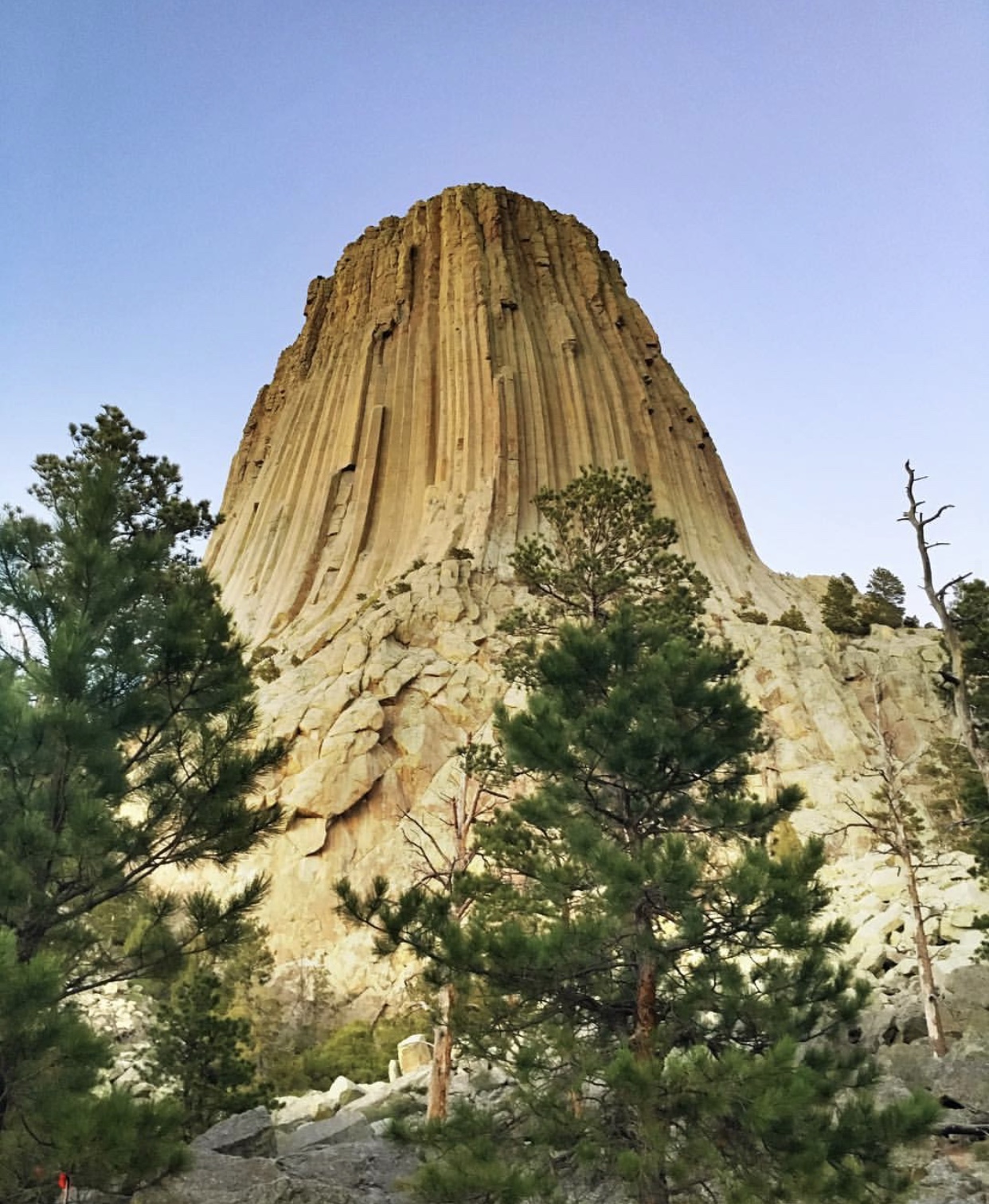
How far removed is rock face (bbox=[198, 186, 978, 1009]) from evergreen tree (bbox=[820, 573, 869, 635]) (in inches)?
43.8

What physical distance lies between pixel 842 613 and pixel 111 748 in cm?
3550

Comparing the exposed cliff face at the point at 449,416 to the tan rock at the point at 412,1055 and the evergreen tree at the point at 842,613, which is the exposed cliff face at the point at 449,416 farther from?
the tan rock at the point at 412,1055

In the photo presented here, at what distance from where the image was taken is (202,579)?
31.3ft

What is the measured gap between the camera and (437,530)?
1645 inches

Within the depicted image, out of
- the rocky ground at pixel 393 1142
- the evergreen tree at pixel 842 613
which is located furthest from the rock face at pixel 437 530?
the rocky ground at pixel 393 1142

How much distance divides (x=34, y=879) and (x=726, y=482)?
171 ft

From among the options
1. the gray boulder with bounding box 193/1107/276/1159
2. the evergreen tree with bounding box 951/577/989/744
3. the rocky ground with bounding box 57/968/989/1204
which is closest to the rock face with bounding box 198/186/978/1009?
the evergreen tree with bounding box 951/577/989/744

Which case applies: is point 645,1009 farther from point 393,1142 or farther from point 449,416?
point 449,416

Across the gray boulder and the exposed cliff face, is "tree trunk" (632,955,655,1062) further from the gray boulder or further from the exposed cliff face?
the exposed cliff face

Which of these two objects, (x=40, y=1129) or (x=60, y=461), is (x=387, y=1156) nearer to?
(x=40, y=1129)

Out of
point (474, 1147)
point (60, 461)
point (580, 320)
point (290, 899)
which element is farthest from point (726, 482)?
point (474, 1147)

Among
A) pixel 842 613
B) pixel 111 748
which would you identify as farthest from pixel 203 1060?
pixel 842 613

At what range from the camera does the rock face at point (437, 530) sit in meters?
28.2

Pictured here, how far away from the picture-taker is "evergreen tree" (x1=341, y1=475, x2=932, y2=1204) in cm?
659
